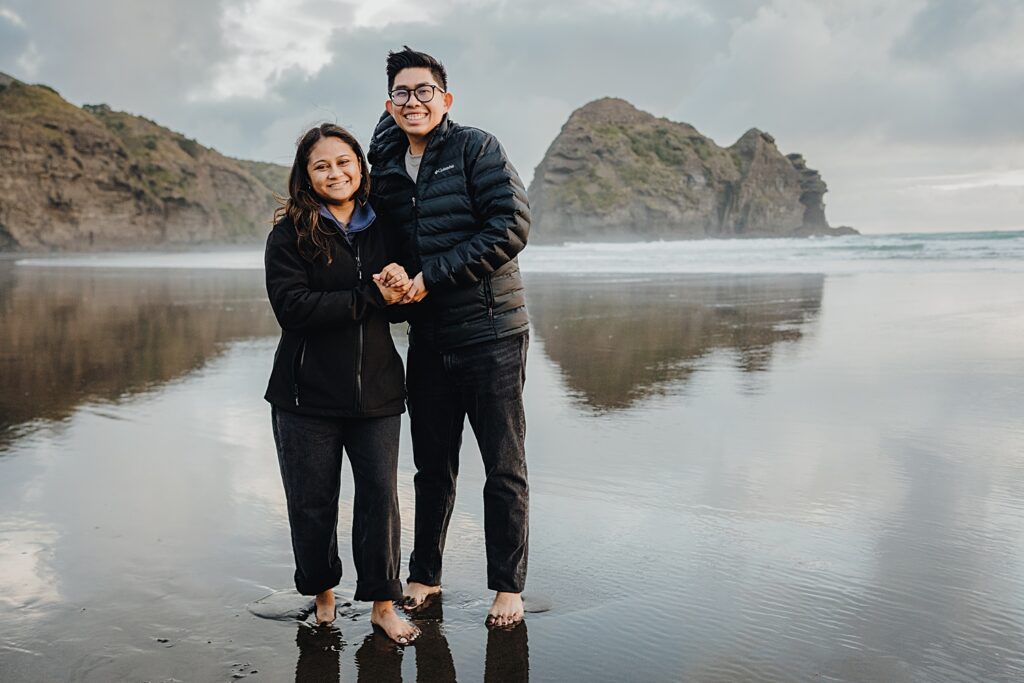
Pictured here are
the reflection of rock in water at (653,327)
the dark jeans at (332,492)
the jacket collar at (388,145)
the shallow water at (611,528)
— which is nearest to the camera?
the shallow water at (611,528)

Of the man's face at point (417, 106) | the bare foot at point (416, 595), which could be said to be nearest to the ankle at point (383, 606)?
the bare foot at point (416, 595)

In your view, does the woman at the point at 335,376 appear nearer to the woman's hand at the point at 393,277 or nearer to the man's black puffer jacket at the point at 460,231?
the woman's hand at the point at 393,277

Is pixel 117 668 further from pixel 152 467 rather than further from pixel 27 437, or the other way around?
pixel 27 437

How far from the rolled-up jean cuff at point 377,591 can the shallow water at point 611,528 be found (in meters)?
0.12

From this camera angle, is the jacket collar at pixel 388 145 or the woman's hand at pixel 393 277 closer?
the woman's hand at pixel 393 277

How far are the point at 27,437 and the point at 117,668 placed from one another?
345 cm

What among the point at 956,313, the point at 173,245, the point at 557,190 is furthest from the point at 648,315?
the point at 557,190

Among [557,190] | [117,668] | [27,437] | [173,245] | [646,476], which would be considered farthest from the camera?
[557,190]

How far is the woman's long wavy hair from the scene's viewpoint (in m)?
2.87

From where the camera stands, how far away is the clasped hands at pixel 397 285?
2.85 m

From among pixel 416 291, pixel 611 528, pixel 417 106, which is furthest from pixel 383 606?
pixel 417 106

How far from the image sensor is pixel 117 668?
257cm

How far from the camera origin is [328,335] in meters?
2.88

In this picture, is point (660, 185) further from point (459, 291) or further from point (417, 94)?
point (459, 291)
